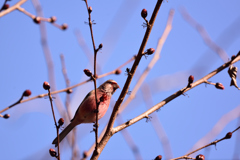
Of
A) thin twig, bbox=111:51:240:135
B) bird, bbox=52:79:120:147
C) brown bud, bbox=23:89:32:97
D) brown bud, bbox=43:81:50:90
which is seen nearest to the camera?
brown bud, bbox=43:81:50:90

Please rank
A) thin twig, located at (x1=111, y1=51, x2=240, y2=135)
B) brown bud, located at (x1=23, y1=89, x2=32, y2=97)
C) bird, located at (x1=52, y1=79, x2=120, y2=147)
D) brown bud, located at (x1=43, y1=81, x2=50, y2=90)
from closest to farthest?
brown bud, located at (x1=43, y1=81, x2=50, y2=90) < brown bud, located at (x1=23, y1=89, x2=32, y2=97) < thin twig, located at (x1=111, y1=51, x2=240, y2=135) < bird, located at (x1=52, y1=79, x2=120, y2=147)

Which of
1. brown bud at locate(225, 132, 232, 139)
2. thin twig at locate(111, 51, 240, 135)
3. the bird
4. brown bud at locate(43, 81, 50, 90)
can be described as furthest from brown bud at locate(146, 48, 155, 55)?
the bird

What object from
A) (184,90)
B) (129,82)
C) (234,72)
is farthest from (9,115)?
(234,72)

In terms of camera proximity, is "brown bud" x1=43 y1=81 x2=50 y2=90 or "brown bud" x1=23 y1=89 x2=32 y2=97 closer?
"brown bud" x1=43 y1=81 x2=50 y2=90

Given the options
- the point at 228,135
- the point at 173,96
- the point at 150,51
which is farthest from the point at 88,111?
the point at 228,135

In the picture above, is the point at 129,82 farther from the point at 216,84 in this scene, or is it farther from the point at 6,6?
the point at 6,6

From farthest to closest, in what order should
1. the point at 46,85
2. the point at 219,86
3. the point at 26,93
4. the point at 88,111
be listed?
the point at 88,111, the point at 219,86, the point at 26,93, the point at 46,85

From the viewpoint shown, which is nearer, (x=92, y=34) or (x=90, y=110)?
(x=92, y=34)

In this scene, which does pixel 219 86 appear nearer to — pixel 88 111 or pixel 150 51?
pixel 150 51

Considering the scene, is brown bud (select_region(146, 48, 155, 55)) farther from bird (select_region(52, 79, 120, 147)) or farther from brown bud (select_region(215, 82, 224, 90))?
bird (select_region(52, 79, 120, 147))

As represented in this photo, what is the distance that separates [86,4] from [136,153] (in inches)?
75.7

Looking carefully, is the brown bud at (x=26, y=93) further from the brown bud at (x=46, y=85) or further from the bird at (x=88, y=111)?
the bird at (x=88, y=111)

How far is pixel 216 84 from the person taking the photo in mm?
3105

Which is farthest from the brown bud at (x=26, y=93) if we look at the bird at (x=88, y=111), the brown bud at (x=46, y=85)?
the bird at (x=88, y=111)
